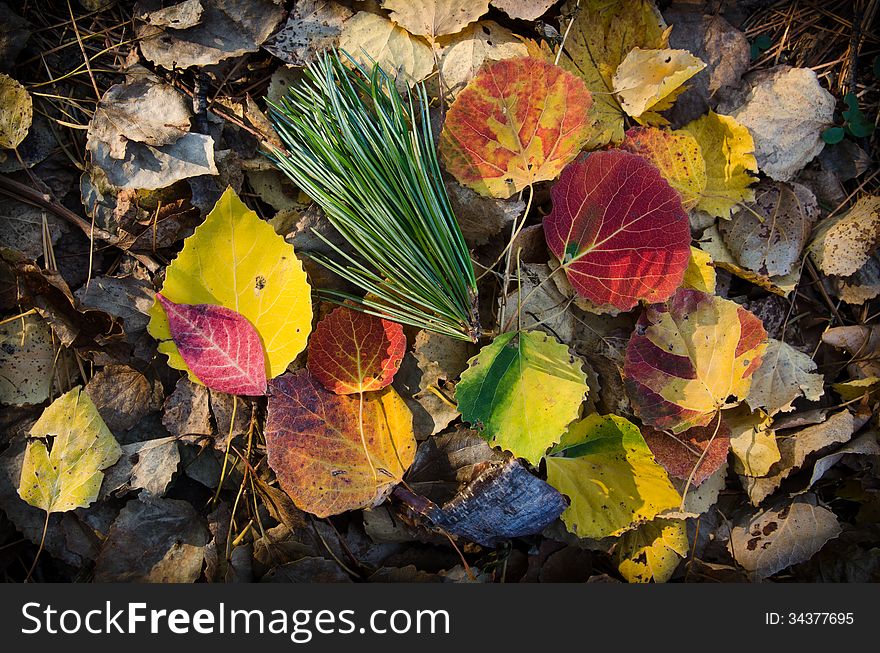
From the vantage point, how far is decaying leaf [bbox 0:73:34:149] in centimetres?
116

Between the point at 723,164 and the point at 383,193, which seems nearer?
the point at 383,193

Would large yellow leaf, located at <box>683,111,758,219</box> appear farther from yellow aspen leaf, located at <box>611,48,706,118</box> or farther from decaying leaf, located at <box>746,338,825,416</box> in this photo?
decaying leaf, located at <box>746,338,825,416</box>

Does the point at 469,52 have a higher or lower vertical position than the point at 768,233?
higher

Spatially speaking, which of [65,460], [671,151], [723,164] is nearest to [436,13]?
[671,151]

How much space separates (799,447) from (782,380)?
14 cm

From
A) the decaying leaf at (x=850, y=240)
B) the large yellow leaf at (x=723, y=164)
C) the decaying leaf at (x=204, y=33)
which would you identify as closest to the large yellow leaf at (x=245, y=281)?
the decaying leaf at (x=204, y=33)

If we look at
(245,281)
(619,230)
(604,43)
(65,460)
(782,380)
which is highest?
(604,43)

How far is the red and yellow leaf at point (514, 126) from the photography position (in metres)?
1.16

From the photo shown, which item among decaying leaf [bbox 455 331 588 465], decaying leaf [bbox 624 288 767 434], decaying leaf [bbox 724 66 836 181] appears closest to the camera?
decaying leaf [bbox 455 331 588 465]

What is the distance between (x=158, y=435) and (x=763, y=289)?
128 centimetres

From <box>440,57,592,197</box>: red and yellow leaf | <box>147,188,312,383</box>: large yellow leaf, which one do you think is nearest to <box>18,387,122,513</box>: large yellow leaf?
<box>147,188,312,383</box>: large yellow leaf

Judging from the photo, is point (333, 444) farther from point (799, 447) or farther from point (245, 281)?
point (799, 447)

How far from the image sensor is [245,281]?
3.74 feet

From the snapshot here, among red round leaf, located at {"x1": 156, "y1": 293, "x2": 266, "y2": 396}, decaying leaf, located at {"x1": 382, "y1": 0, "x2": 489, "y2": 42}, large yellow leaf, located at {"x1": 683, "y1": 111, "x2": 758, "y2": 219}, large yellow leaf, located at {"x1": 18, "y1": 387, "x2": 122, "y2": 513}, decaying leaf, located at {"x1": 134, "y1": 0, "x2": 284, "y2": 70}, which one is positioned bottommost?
large yellow leaf, located at {"x1": 18, "y1": 387, "x2": 122, "y2": 513}
